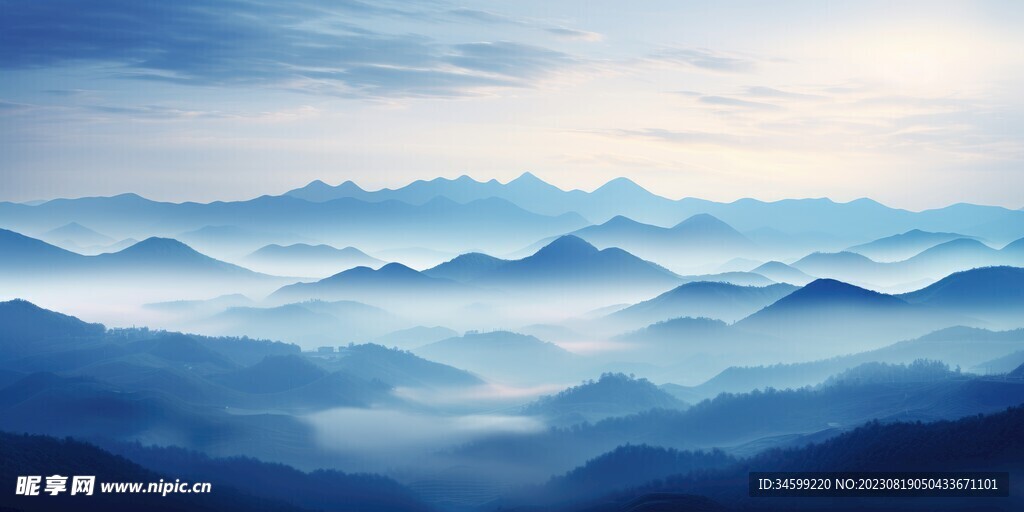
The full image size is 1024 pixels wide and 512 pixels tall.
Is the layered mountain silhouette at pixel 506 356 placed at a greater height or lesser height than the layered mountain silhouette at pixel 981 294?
lesser

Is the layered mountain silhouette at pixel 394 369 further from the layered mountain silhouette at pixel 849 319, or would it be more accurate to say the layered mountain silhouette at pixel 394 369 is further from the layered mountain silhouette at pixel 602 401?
the layered mountain silhouette at pixel 849 319

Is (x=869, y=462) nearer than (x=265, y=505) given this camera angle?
Yes

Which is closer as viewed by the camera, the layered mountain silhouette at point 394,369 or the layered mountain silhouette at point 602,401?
the layered mountain silhouette at point 602,401

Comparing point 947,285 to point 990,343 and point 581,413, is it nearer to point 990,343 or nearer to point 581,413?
point 990,343

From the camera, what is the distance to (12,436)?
79.3 m

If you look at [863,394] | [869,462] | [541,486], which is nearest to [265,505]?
[541,486]

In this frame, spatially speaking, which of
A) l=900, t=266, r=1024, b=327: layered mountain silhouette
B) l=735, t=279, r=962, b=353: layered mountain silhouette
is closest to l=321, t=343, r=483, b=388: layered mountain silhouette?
l=735, t=279, r=962, b=353: layered mountain silhouette

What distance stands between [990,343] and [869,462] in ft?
299

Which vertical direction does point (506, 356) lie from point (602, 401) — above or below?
above

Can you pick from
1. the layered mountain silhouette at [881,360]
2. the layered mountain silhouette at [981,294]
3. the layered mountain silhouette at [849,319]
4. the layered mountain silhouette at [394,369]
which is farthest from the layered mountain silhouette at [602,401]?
the layered mountain silhouette at [981,294]

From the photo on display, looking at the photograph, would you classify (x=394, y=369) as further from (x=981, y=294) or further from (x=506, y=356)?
(x=981, y=294)

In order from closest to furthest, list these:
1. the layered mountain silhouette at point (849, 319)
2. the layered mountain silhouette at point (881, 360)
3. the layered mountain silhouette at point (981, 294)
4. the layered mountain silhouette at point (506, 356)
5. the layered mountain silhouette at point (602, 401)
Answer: the layered mountain silhouette at point (602, 401)
the layered mountain silhouette at point (881, 360)
the layered mountain silhouette at point (506, 356)
the layered mountain silhouette at point (849, 319)
the layered mountain silhouette at point (981, 294)

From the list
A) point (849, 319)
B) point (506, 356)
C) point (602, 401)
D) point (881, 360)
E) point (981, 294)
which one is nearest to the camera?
point (602, 401)

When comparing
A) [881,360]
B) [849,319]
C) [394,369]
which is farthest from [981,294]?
[394,369]
